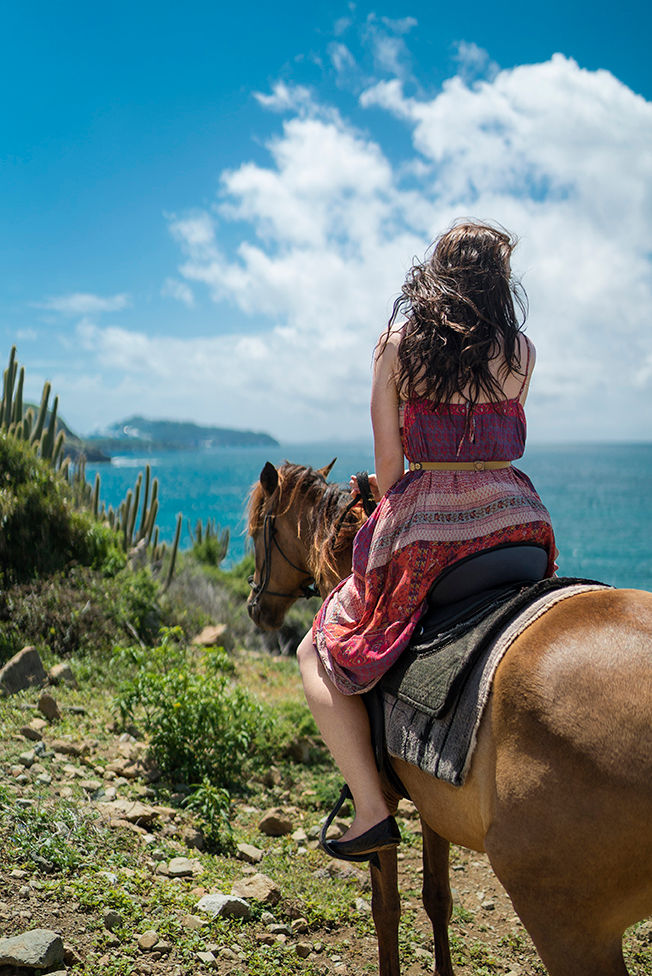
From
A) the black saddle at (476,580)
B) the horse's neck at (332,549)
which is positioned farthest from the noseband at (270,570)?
the black saddle at (476,580)

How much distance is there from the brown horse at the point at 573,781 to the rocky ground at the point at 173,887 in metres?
1.74

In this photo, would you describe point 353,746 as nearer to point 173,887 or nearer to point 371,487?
point 371,487

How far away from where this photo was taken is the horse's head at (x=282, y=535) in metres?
4.09

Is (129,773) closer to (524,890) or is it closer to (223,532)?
(524,890)

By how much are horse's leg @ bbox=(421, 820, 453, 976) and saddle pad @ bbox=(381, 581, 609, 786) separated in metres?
1.32

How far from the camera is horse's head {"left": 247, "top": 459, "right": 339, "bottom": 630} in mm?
4094

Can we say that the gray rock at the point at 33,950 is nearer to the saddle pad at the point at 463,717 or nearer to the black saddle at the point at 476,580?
the saddle pad at the point at 463,717

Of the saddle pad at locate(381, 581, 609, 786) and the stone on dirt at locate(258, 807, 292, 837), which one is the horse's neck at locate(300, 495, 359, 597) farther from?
the stone on dirt at locate(258, 807, 292, 837)

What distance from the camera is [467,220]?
8.82ft

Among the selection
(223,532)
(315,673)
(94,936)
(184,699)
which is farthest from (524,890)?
(223,532)

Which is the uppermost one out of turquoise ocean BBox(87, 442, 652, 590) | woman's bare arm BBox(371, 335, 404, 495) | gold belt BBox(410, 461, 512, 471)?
woman's bare arm BBox(371, 335, 404, 495)

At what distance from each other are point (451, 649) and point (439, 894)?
1.80m

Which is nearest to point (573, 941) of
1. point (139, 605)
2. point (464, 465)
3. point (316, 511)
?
point (464, 465)

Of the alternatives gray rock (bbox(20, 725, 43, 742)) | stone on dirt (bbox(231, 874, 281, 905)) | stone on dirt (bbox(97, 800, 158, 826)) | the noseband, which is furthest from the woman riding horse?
gray rock (bbox(20, 725, 43, 742))
